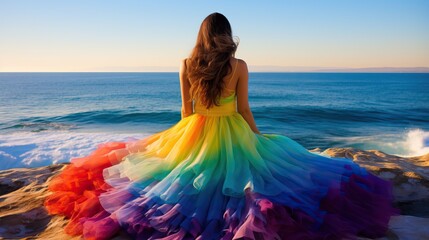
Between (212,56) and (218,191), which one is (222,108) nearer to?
(212,56)

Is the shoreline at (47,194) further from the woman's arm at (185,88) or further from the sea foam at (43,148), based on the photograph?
the sea foam at (43,148)

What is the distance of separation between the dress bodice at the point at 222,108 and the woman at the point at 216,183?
0.01 metres

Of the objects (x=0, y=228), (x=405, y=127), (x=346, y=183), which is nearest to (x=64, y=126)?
(x=0, y=228)

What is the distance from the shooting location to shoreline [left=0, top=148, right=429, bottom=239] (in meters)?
3.07

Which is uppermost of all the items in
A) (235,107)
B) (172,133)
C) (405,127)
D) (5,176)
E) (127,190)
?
(235,107)

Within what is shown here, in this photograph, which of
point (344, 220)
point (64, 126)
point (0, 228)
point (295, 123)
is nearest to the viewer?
point (344, 220)

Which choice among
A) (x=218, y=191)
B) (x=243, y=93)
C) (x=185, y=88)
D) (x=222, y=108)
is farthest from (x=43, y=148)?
(x=218, y=191)

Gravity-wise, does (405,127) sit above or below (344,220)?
below

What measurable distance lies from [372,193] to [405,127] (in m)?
15.3

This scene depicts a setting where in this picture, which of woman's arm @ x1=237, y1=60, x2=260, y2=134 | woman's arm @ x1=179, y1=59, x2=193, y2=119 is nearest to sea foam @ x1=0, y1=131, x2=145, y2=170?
woman's arm @ x1=179, y1=59, x2=193, y2=119

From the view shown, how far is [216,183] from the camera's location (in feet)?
9.52

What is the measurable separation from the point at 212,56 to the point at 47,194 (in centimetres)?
280

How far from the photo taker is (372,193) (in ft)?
10.9

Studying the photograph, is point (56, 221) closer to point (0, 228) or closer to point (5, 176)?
point (0, 228)
